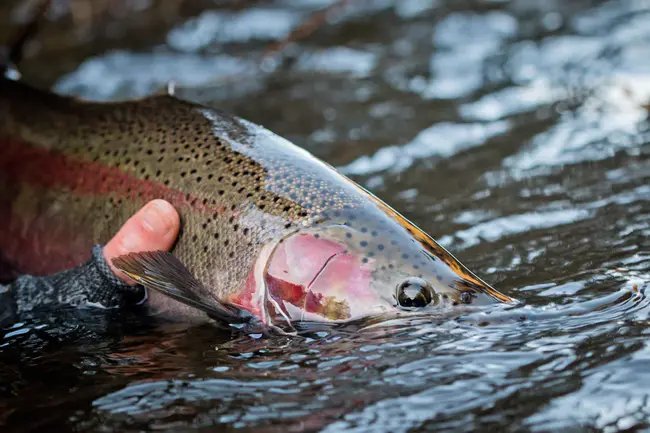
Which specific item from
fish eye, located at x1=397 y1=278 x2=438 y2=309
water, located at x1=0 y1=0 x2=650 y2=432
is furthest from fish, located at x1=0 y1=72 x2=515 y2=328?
water, located at x1=0 y1=0 x2=650 y2=432

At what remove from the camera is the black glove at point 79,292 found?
350 centimetres

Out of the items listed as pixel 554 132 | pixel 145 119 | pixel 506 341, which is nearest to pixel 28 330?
pixel 145 119

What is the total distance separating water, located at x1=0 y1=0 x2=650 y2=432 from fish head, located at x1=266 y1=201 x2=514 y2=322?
85 mm

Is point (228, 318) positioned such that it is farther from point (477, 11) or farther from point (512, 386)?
point (477, 11)

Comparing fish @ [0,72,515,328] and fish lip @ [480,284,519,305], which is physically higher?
fish @ [0,72,515,328]

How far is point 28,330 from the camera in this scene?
339cm

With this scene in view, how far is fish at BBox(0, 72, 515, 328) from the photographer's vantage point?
2.98 meters

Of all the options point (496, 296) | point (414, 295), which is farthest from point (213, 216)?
point (496, 296)

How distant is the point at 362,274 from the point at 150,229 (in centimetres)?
92

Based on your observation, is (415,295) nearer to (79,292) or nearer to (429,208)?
(79,292)

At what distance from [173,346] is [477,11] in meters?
6.54

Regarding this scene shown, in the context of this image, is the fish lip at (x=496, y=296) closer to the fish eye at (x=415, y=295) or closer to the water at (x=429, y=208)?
the water at (x=429, y=208)

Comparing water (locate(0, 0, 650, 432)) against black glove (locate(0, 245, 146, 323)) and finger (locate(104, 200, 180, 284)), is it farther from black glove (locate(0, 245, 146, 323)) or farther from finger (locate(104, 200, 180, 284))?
finger (locate(104, 200, 180, 284))

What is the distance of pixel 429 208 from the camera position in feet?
14.8
